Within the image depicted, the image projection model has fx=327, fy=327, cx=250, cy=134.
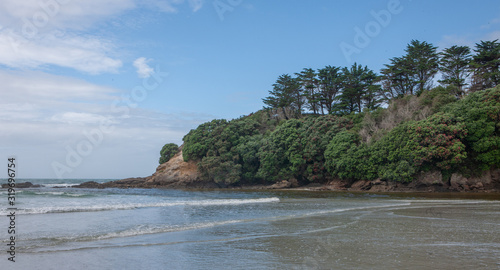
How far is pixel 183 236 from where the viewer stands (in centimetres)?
1016

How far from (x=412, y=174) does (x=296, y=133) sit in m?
16.7

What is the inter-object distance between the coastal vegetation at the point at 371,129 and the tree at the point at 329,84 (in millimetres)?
176

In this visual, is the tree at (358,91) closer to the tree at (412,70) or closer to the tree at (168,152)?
the tree at (412,70)

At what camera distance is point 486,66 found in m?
43.0

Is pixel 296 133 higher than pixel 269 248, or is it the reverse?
pixel 296 133

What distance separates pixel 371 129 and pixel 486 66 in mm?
17668

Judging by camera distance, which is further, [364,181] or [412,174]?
[364,181]

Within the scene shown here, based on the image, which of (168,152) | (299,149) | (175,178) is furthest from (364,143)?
(168,152)

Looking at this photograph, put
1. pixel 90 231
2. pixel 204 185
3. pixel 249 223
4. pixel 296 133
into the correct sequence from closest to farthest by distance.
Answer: pixel 90 231
pixel 249 223
pixel 296 133
pixel 204 185

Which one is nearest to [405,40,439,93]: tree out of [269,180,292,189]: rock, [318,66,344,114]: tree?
[318,66,344,114]: tree

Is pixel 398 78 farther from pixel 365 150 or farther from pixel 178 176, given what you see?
pixel 178 176

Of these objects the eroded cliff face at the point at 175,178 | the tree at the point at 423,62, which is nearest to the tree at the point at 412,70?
the tree at the point at 423,62

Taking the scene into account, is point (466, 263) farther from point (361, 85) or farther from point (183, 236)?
point (361, 85)

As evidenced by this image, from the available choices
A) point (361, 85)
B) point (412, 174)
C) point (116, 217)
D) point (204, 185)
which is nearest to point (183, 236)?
point (116, 217)
